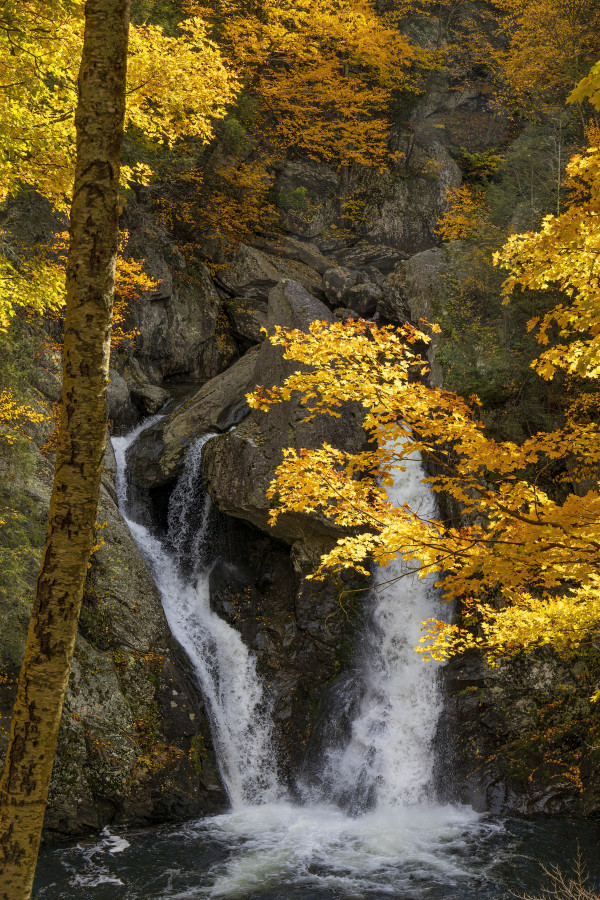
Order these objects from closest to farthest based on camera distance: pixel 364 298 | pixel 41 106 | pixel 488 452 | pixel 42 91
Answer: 1. pixel 488 452
2. pixel 42 91
3. pixel 41 106
4. pixel 364 298

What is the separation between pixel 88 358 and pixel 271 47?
21069 millimetres

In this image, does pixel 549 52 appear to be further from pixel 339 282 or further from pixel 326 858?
pixel 326 858

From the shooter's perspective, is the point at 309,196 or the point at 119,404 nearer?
the point at 119,404

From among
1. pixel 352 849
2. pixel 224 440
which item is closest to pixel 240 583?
pixel 224 440

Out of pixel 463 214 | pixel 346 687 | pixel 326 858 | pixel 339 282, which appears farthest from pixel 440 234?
pixel 326 858

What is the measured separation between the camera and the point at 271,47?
20016 millimetres

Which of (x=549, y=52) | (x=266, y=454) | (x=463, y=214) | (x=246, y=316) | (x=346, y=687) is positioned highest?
(x=549, y=52)

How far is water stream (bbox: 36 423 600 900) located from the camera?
7.18 m

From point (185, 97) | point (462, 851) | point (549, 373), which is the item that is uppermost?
point (185, 97)

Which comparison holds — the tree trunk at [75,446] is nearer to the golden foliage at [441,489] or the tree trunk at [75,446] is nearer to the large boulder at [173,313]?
the golden foliage at [441,489]

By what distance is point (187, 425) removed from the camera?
13.7 metres

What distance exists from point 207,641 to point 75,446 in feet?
28.8

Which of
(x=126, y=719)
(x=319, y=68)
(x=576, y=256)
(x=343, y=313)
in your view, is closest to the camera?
(x=576, y=256)

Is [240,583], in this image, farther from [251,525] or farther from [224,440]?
[224,440]
